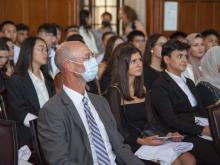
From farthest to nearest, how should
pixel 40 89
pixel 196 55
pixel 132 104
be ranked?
pixel 196 55 < pixel 40 89 < pixel 132 104

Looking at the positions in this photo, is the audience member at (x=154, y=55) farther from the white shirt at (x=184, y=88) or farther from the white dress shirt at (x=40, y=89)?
the white dress shirt at (x=40, y=89)

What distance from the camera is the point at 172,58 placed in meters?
4.62

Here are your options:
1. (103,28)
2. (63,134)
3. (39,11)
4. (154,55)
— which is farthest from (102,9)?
(63,134)

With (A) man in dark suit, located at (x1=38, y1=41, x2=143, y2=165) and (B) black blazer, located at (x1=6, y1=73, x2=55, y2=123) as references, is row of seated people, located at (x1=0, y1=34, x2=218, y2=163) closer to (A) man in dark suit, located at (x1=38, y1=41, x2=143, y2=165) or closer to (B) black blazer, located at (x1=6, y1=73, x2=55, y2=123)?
(B) black blazer, located at (x1=6, y1=73, x2=55, y2=123)

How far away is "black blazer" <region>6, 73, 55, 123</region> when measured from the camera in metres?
4.39

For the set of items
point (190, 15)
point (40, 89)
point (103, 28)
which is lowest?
point (40, 89)

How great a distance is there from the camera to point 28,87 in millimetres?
4543

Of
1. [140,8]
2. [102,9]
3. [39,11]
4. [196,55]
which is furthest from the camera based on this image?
[102,9]

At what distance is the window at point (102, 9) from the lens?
11078 mm

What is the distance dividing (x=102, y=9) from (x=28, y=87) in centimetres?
685

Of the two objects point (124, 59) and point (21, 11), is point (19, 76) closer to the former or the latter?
point (124, 59)

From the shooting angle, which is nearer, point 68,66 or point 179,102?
point 68,66

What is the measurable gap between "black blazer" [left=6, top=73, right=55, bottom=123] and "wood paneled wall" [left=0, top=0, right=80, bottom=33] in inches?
209

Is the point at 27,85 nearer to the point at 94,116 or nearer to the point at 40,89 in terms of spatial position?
the point at 40,89
